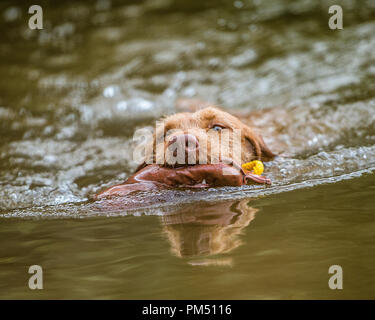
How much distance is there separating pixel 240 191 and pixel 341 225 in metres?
1.07

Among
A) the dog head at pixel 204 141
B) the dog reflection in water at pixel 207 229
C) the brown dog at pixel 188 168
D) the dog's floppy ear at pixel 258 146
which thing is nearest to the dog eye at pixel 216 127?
the dog head at pixel 204 141

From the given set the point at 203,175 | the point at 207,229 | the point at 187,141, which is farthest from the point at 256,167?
the point at 207,229

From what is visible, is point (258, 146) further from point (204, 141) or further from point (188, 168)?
point (188, 168)

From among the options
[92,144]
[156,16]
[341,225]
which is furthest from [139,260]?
[156,16]

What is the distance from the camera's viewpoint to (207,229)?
2.98m

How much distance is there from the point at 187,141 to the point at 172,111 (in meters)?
3.83

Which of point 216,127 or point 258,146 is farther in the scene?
point 258,146

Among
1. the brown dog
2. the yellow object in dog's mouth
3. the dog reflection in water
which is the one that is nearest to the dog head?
the brown dog

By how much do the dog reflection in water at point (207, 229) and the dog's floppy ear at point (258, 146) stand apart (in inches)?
60.1

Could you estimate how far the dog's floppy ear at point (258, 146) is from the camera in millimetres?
5016

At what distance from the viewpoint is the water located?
2.42 metres

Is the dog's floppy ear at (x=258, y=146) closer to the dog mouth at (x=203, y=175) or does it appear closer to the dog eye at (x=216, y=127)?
the dog eye at (x=216, y=127)

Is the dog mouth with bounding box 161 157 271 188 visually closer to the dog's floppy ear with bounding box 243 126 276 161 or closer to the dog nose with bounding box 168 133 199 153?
the dog nose with bounding box 168 133 199 153

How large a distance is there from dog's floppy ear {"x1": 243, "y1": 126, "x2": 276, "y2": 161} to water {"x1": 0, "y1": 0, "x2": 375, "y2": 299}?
164mm
